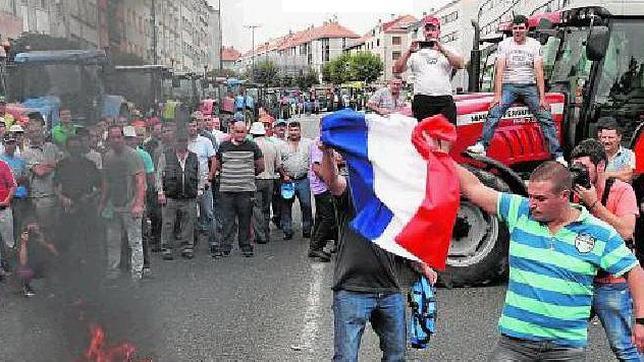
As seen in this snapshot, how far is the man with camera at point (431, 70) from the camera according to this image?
7621mm

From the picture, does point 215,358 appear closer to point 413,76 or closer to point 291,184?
point 413,76

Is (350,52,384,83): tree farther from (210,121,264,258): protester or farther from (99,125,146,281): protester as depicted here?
(99,125,146,281): protester

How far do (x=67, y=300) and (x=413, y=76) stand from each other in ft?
12.1

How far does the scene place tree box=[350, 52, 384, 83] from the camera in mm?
100838

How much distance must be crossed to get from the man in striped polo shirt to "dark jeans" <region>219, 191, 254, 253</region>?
20.5 ft

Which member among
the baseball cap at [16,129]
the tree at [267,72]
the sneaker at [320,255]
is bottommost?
the sneaker at [320,255]

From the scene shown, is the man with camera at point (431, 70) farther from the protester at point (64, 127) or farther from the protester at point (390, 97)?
the protester at point (64, 127)

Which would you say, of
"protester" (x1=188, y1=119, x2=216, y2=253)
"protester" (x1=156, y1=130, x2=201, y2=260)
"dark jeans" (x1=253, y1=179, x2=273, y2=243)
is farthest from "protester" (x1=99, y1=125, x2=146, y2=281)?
"dark jeans" (x1=253, y1=179, x2=273, y2=243)

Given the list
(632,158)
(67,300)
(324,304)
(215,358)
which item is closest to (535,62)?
(632,158)

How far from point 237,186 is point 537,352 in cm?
656

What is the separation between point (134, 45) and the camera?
4.53 meters

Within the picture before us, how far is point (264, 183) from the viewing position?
10.8 meters

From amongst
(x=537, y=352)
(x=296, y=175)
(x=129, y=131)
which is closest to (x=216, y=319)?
(x=129, y=131)

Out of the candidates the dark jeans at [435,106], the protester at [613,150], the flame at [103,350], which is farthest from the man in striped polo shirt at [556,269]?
the dark jeans at [435,106]
